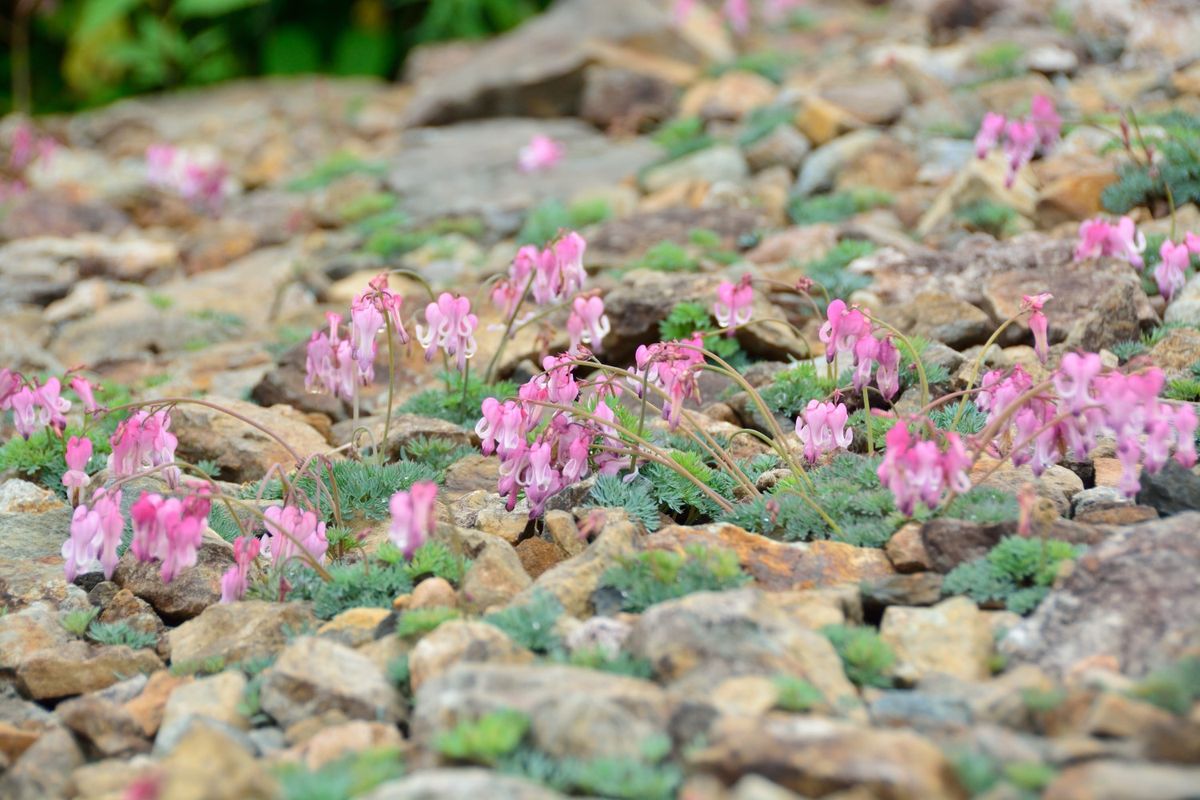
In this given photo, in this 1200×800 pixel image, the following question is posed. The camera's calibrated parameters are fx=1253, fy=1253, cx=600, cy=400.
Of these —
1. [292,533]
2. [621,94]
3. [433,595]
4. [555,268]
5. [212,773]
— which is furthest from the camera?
[621,94]

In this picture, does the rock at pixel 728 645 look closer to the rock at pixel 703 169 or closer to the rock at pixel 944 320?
the rock at pixel 944 320

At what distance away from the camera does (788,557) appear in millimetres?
4707

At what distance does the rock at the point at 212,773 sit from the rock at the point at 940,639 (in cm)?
196

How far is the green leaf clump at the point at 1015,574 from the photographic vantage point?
425cm

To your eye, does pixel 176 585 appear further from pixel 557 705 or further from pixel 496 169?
pixel 496 169

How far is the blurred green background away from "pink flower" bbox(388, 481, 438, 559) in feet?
44.3

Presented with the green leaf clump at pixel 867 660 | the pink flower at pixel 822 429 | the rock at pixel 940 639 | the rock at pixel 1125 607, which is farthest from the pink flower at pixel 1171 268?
the green leaf clump at pixel 867 660

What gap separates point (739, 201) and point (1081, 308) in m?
3.51

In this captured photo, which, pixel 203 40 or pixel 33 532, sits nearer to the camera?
pixel 33 532

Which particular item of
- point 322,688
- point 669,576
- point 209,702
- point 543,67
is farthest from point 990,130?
point 543,67

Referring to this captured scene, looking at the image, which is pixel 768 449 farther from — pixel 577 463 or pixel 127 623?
pixel 127 623

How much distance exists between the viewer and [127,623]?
4.98 meters

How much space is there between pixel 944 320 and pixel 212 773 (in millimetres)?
4770

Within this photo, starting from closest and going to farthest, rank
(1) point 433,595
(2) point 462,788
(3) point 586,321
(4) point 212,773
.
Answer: (2) point 462,788
(4) point 212,773
(1) point 433,595
(3) point 586,321
